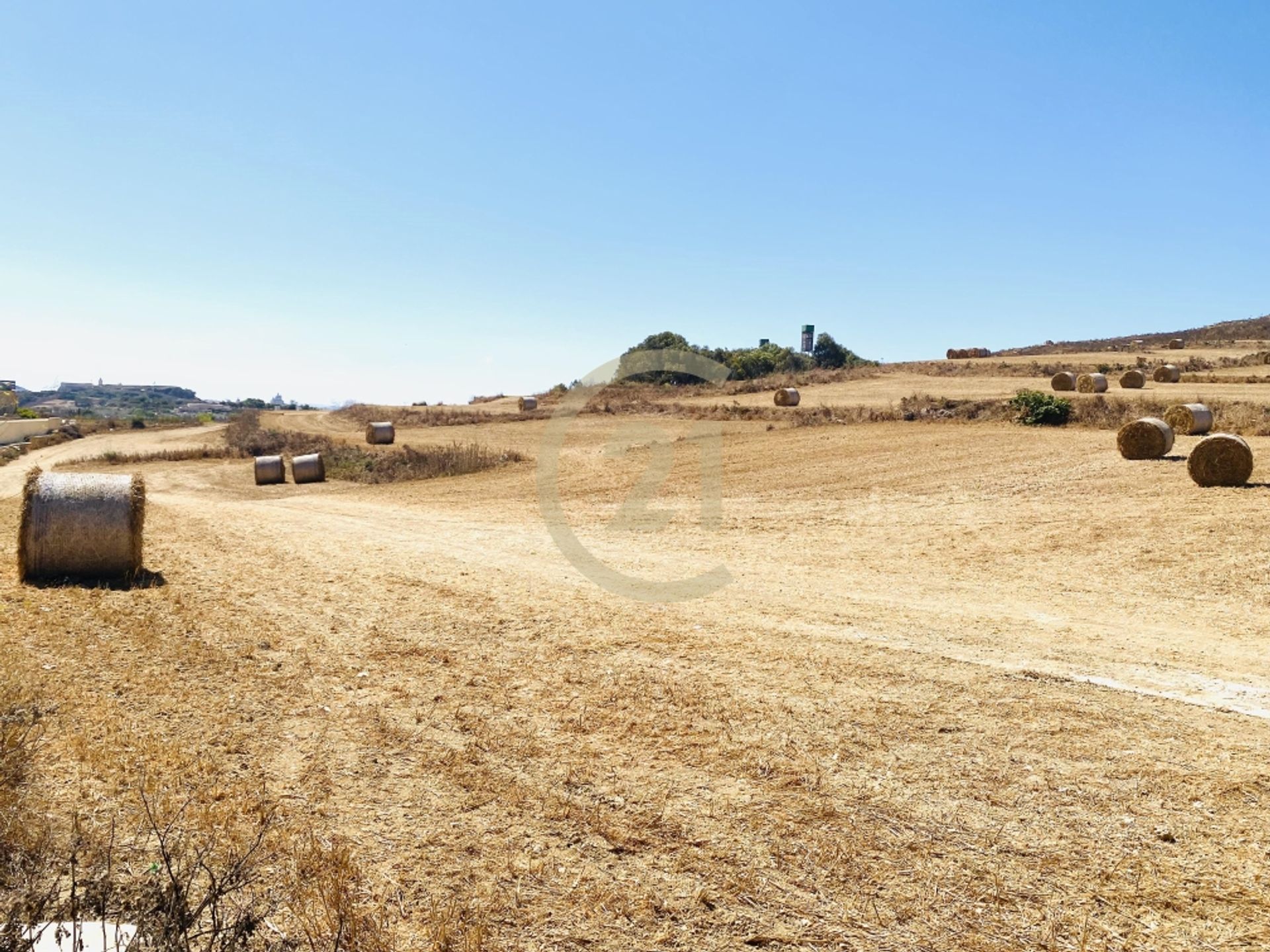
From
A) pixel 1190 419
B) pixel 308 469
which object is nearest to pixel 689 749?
pixel 1190 419

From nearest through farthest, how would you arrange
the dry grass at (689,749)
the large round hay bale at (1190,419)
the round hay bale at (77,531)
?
1. the dry grass at (689,749)
2. the round hay bale at (77,531)
3. the large round hay bale at (1190,419)

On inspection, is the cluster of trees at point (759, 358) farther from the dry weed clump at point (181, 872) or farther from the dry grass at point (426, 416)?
the dry weed clump at point (181, 872)

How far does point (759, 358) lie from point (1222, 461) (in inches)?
1979

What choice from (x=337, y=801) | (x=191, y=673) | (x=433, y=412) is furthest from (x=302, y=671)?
(x=433, y=412)

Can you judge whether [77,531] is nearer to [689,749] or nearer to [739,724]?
[689,749]

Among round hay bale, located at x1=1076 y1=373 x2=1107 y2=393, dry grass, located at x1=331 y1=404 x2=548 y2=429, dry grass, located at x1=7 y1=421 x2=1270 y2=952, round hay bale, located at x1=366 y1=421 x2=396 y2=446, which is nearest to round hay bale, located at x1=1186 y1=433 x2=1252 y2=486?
dry grass, located at x1=7 y1=421 x2=1270 y2=952

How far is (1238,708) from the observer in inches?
275

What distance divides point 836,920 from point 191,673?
5987mm

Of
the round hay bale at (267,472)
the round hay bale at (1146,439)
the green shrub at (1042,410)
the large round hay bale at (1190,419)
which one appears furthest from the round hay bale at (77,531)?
the green shrub at (1042,410)

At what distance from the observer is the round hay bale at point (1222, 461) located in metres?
16.8

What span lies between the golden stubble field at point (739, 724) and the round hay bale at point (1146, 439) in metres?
5.75

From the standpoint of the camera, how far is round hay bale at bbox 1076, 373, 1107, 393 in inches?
1510

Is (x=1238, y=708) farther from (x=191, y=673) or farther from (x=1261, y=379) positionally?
(x=1261, y=379)
